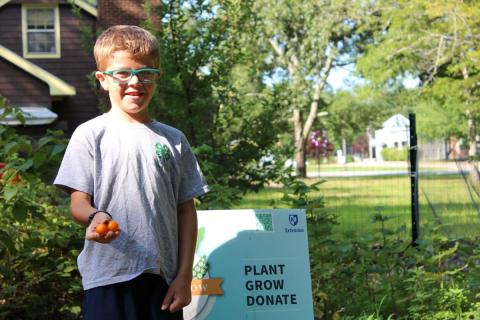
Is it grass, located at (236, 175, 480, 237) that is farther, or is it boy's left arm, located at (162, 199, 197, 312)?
grass, located at (236, 175, 480, 237)

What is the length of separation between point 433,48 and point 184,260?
78.0ft

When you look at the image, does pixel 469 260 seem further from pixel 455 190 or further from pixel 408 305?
pixel 455 190

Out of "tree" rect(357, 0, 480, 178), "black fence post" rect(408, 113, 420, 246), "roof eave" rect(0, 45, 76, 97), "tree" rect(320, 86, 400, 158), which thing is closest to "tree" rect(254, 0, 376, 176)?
"tree" rect(357, 0, 480, 178)


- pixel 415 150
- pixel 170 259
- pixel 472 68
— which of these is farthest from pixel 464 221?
pixel 472 68

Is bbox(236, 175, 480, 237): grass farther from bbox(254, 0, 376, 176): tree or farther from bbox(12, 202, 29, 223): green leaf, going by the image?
bbox(254, 0, 376, 176): tree

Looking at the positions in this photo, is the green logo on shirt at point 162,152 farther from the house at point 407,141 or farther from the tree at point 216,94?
the house at point 407,141

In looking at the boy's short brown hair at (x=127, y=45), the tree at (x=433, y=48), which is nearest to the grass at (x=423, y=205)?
the boy's short brown hair at (x=127, y=45)

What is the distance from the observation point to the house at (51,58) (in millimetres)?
19344

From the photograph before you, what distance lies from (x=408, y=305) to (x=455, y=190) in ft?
24.9

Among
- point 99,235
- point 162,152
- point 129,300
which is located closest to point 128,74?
point 162,152

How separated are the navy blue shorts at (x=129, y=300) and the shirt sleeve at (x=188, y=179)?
34 cm

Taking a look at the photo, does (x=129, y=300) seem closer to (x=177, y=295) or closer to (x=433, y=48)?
(x=177, y=295)

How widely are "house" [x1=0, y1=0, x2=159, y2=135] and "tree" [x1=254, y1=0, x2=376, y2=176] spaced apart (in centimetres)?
1677

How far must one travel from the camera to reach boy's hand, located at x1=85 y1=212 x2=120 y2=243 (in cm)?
220
